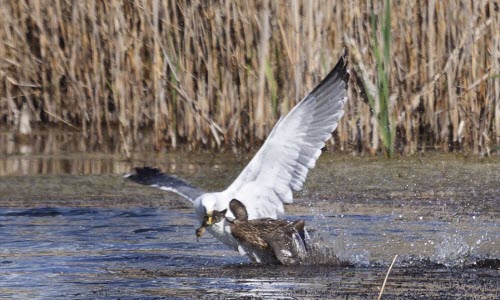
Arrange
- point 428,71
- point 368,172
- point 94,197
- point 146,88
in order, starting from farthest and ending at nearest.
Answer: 1. point 146,88
2. point 428,71
3. point 368,172
4. point 94,197

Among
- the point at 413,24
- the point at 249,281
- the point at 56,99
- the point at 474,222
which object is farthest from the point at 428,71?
the point at 249,281

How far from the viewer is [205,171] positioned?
893 centimetres

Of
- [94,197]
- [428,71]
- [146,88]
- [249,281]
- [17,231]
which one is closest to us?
[249,281]

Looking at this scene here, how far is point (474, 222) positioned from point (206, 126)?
319 centimetres

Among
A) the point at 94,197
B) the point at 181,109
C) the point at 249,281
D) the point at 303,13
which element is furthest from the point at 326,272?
the point at 181,109

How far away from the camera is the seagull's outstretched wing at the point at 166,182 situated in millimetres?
6566

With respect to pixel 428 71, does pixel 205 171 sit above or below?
below

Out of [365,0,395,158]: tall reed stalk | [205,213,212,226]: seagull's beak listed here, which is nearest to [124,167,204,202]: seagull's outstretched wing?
[205,213,212,226]: seagull's beak

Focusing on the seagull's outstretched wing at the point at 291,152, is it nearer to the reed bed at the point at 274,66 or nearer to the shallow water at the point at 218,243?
the shallow water at the point at 218,243

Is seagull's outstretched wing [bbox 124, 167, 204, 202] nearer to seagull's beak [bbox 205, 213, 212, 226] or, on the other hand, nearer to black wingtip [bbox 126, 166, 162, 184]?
black wingtip [bbox 126, 166, 162, 184]

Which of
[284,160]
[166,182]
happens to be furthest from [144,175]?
[284,160]

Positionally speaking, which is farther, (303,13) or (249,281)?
(303,13)

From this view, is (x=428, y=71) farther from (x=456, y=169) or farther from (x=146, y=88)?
(x=146, y=88)

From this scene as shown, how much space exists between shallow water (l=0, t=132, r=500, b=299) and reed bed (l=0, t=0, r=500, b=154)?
Answer: 0.31 metres
